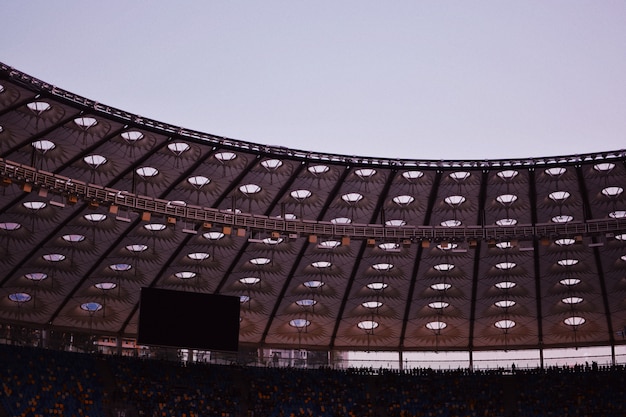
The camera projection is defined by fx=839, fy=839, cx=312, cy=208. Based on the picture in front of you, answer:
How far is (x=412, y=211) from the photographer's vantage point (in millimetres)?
45562

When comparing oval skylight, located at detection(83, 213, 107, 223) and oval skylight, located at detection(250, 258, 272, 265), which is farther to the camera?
oval skylight, located at detection(250, 258, 272, 265)

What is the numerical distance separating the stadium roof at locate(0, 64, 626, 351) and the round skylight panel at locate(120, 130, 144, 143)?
3.1 inches

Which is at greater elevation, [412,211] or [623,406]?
[412,211]

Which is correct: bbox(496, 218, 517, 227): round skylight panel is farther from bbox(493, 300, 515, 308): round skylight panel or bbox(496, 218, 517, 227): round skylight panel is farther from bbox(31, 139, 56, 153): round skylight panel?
bbox(31, 139, 56, 153): round skylight panel

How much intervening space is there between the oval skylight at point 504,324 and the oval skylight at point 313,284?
12.9m

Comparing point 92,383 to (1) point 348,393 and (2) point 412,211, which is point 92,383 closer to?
(1) point 348,393

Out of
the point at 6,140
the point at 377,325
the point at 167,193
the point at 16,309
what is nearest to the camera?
the point at 6,140

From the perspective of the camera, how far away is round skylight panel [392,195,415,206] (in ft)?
146

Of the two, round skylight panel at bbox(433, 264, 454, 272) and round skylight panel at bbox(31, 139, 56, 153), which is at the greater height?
round skylight panel at bbox(31, 139, 56, 153)

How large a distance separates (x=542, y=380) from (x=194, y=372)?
74.3 feet

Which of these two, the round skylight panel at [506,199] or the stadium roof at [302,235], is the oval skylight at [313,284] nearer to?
the stadium roof at [302,235]

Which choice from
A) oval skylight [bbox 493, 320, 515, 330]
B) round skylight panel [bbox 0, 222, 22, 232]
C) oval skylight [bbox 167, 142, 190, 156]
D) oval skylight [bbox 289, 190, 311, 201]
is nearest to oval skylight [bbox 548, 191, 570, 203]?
oval skylight [bbox 289, 190, 311, 201]

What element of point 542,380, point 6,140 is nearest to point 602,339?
point 542,380

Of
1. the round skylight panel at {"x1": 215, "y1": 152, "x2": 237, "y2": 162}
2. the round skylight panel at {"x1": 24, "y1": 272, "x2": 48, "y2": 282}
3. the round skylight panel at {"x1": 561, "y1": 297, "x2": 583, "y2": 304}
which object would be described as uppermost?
the round skylight panel at {"x1": 215, "y1": 152, "x2": 237, "y2": 162}
